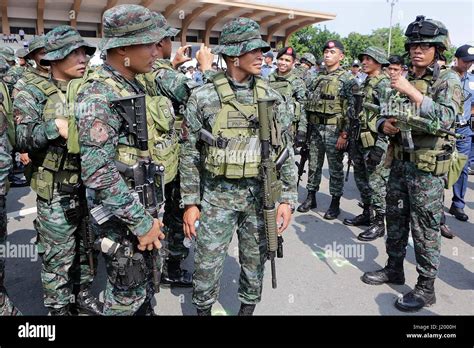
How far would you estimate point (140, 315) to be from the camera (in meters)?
2.49

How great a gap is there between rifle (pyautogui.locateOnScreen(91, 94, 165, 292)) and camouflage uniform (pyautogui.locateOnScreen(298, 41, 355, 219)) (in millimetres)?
3463

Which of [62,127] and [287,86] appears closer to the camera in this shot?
[62,127]

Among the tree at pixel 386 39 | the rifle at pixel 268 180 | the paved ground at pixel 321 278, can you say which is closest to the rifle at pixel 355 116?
the paved ground at pixel 321 278

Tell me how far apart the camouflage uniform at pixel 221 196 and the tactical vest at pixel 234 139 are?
0.09 ft

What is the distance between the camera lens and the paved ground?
3.24 m

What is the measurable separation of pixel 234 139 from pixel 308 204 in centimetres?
335

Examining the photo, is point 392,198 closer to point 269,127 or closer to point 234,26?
point 269,127

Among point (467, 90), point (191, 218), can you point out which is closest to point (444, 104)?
point (191, 218)

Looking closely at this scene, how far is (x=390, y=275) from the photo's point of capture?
3586 millimetres

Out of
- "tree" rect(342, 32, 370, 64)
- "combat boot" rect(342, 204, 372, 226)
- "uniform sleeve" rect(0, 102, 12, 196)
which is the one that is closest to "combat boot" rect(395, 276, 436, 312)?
"combat boot" rect(342, 204, 372, 226)

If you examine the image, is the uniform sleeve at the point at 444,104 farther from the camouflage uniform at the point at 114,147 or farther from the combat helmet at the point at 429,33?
the camouflage uniform at the point at 114,147

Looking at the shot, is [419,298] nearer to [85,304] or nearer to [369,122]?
[369,122]

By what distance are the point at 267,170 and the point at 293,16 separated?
126 feet
